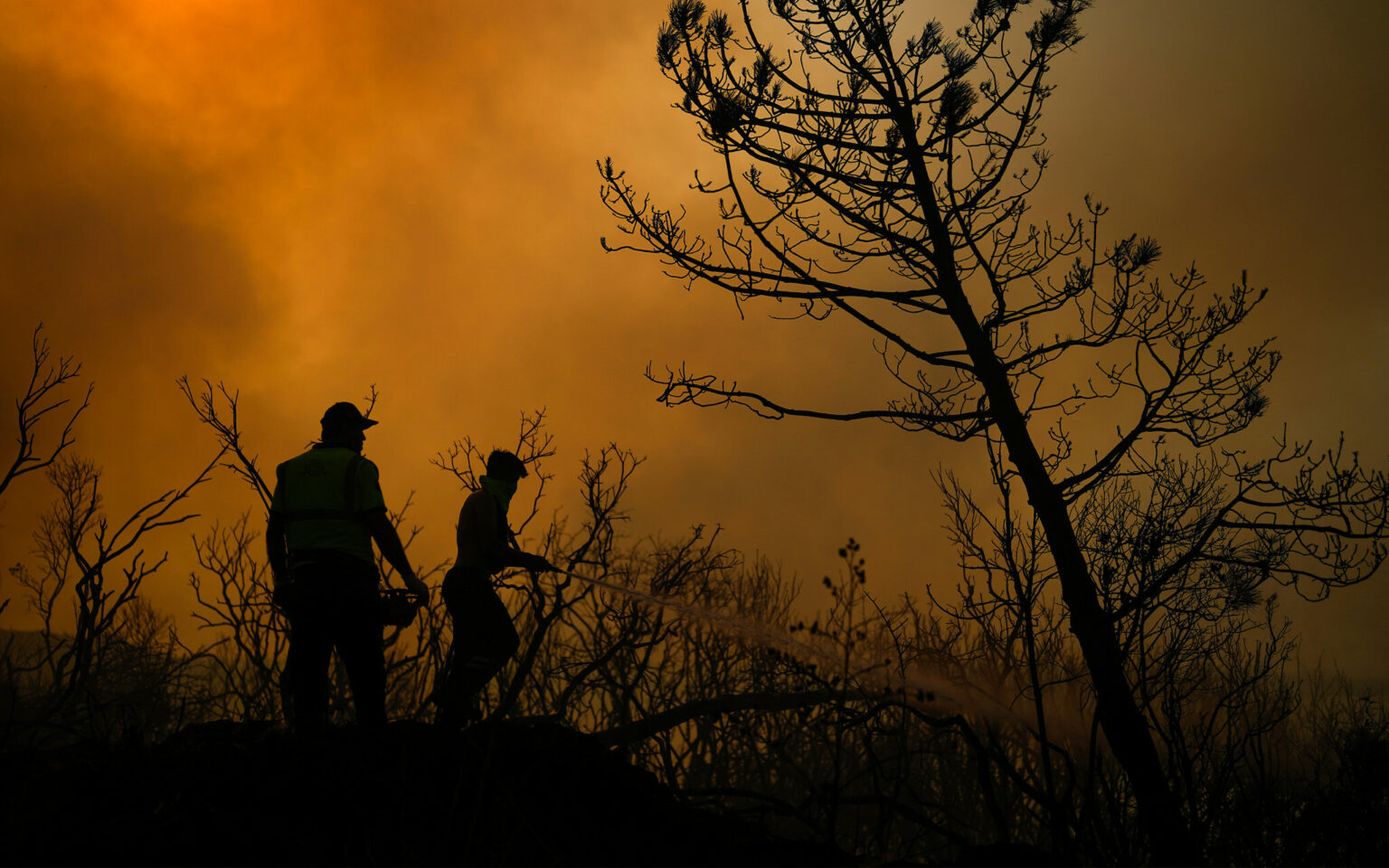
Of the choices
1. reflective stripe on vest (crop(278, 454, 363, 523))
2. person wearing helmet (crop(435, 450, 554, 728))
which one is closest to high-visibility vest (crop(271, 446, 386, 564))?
reflective stripe on vest (crop(278, 454, 363, 523))

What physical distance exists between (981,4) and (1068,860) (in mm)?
5506

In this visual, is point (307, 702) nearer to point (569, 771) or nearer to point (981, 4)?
point (569, 771)

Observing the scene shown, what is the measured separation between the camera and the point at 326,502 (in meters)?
5.12

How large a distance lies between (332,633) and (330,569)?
1.17 ft

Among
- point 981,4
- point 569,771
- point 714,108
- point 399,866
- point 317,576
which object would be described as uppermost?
point 981,4

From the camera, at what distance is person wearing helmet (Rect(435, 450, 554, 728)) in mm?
5832

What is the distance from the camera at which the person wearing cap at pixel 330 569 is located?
4.92 meters

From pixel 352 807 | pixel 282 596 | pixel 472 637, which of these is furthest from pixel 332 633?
pixel 352 807

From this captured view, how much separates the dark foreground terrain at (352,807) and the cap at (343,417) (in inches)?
78.7

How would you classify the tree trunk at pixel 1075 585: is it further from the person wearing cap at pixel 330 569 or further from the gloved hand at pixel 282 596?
the gloved hand at pixel 282 596

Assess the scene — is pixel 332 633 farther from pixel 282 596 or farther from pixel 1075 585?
pixel 1075 585

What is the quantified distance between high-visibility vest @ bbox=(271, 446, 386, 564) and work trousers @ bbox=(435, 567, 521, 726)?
40.1 inches

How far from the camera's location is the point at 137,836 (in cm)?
338

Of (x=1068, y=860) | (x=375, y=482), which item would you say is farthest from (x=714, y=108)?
(x=1068, y=860)
